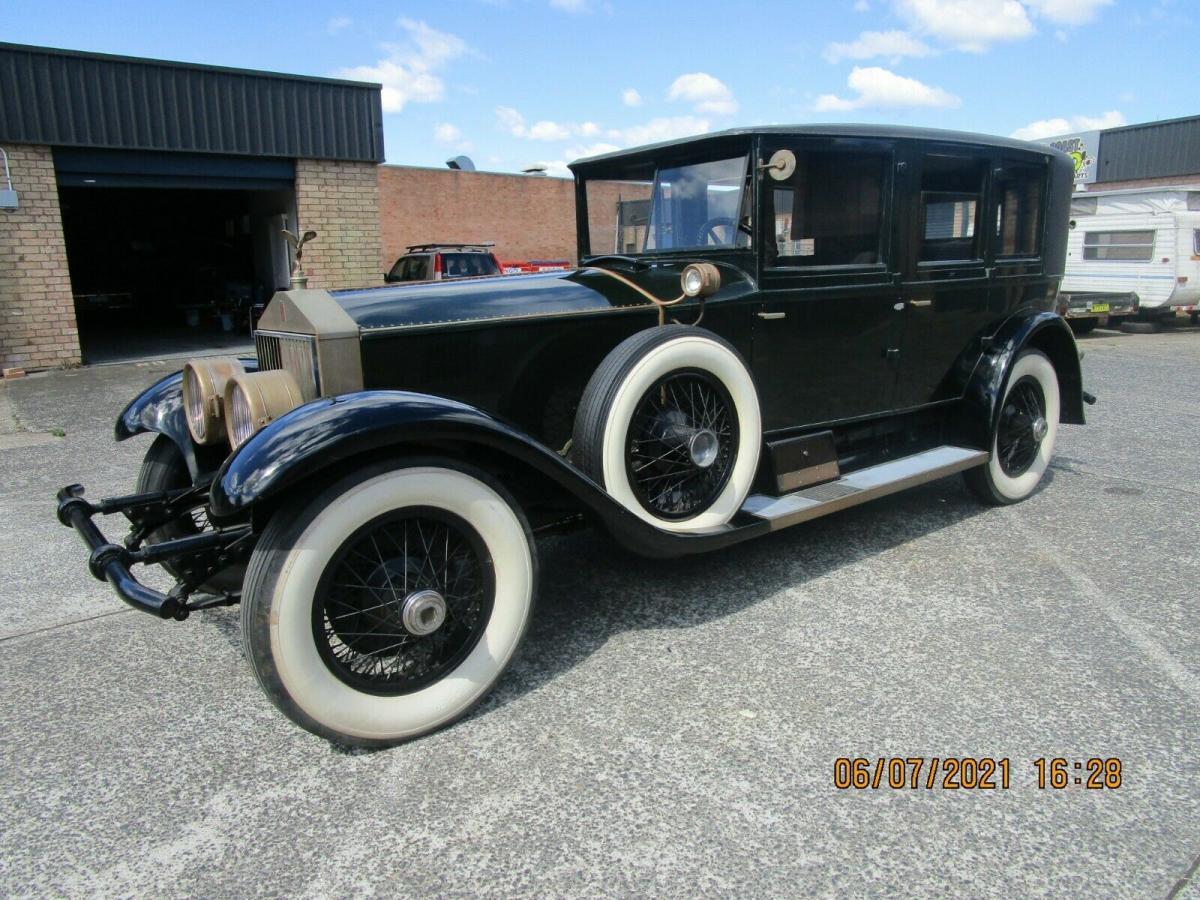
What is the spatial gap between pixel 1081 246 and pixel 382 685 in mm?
17624

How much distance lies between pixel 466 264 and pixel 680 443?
35.7ft

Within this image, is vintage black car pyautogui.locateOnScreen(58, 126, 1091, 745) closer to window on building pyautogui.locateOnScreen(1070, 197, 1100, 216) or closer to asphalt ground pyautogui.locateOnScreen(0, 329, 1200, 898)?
asphalt ground pyautogui.locateOnScreen(0, 329, 1200, 898)

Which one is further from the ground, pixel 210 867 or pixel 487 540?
pixel 487 540

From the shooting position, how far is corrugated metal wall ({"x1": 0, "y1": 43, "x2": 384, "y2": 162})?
10383 millimetres

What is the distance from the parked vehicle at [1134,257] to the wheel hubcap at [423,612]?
14317 millimetres

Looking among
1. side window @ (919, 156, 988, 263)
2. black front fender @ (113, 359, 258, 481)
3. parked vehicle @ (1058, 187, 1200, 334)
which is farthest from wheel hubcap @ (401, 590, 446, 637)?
parked vehicle @ (1058, 187, 1200, 334)

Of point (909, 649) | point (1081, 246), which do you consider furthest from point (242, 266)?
point (909, 649)

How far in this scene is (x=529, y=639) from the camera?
310 cm

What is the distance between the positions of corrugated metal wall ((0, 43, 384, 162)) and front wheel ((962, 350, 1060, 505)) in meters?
11.1

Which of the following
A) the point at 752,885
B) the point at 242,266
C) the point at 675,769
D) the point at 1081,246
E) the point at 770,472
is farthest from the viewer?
the point at 242,266

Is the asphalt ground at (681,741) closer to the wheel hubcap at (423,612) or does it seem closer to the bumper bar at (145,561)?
the wheel hubcap at (423,612)

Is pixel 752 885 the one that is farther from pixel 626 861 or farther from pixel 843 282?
pixel 843 282

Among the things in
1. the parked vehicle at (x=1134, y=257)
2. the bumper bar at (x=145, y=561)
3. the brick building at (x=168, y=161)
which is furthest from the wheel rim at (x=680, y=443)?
the parked vehicle at (x=1134, y=257)

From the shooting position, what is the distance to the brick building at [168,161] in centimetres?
1047
